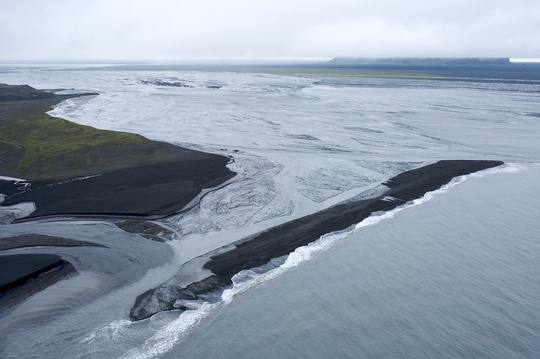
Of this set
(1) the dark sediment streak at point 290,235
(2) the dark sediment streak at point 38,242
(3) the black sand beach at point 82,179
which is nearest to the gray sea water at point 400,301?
(1) the dark sediment streak at point 290,235

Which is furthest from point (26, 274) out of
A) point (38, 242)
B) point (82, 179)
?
point (82, 179)

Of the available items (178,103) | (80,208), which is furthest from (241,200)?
(178,103)

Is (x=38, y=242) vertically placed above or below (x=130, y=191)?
below

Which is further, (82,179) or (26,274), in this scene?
(82,179)

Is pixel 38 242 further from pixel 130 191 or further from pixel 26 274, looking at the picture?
pixel 130 191

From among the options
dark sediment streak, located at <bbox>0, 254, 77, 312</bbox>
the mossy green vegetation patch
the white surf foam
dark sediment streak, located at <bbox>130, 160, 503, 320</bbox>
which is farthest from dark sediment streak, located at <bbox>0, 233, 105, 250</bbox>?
the mossy green vegetation patch

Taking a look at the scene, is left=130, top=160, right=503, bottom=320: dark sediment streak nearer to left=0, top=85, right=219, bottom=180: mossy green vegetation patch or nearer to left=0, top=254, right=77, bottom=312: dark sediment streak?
left=0, top=254, right=77, bottom=312: dark sediment streak

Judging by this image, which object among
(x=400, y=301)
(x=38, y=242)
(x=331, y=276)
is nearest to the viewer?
(x=400, y=301)
